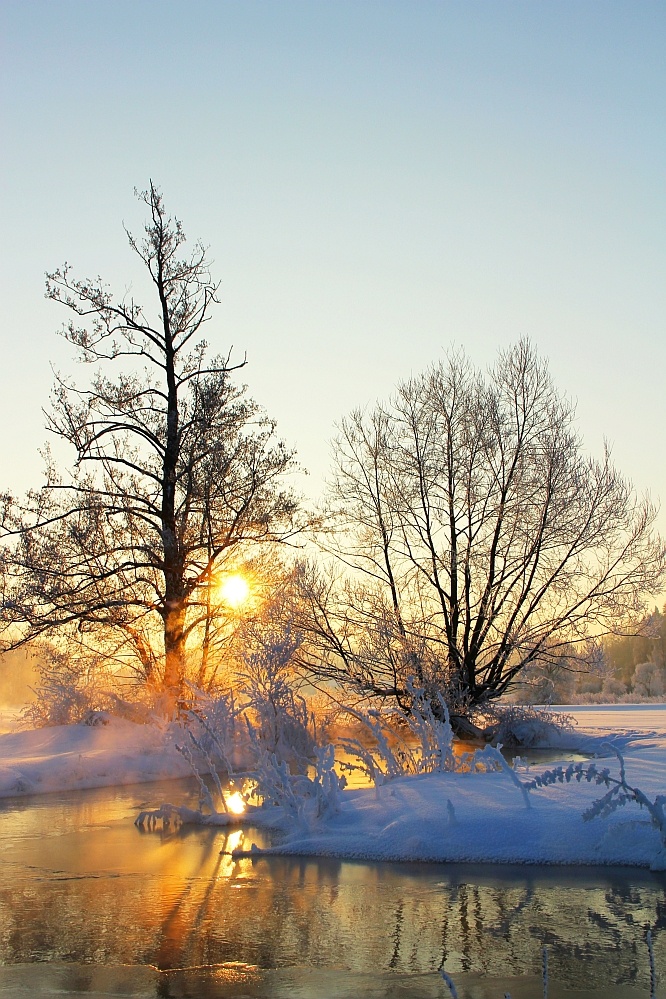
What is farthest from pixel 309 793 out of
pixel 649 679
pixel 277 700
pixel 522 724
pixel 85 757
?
pixel 649 679

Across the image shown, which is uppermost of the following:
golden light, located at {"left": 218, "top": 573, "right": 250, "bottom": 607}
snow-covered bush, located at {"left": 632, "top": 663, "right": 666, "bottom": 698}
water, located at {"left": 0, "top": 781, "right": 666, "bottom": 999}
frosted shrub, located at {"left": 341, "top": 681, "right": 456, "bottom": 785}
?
snow-covered bush, located at {"left": 632, "top": 663, "right": 666, "bottom": 698}

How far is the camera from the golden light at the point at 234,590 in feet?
65.1

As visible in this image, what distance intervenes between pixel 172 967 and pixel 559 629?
16.1 meters

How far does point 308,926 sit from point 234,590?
1390 cm

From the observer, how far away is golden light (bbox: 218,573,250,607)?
19.8 meters

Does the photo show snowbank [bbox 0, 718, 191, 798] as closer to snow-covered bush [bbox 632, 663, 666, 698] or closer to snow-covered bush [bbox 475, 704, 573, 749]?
snow-covered bush [bbox 475, 704, 573, 749]

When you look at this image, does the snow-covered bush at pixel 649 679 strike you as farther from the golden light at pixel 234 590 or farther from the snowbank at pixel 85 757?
the snowbank at pixel 85 757

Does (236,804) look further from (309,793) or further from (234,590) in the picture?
(234,590)

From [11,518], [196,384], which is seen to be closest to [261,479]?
[196,384]

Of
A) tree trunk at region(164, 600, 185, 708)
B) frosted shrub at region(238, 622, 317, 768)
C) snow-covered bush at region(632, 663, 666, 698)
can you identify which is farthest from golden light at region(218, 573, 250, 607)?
snow-covered bush at region(632, 663, 666, 698)

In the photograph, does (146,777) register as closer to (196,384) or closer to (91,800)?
(91,800)

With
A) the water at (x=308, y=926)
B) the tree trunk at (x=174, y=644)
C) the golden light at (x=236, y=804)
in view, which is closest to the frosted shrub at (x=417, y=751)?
the golden light at (x=236, y=804)

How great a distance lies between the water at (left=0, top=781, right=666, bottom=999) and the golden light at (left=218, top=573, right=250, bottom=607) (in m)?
10.8

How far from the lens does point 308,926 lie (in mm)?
6199
